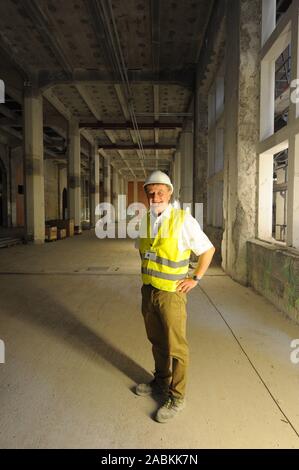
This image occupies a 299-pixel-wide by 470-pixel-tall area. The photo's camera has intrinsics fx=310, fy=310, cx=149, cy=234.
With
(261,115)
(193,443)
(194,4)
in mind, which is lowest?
(193,443)

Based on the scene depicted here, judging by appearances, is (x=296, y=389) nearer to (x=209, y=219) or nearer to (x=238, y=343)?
(x=238, y=343)

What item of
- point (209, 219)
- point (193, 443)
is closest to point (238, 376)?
point (193, 443)

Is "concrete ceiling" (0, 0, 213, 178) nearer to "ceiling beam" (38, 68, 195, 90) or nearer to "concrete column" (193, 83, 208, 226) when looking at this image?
"ceiling beam" (38, 68, 195, 90)

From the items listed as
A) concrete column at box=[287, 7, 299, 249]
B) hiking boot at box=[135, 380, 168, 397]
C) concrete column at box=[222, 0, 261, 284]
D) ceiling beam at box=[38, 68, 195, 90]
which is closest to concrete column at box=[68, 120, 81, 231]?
ceiling beam at box=[38, 68, 195, 90]

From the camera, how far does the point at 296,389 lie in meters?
2.38

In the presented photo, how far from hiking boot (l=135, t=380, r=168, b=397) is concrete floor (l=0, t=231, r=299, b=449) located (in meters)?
0.05

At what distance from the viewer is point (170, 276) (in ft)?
6.78

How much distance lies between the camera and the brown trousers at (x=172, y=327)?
81.1 inches

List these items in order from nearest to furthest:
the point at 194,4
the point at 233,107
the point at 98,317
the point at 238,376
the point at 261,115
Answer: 1. the point at 238,376
2. the point at 98,317
3. the point at 261,115
4. the point at 233,107
5. the point at 194,4

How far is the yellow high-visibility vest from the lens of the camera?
6.79ft

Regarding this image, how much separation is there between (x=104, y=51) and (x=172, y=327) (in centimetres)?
1044

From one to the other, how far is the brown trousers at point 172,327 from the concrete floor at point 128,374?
248 mm

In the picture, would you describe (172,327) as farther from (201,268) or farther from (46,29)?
(46,29)

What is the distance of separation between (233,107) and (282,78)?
15.7 feet
